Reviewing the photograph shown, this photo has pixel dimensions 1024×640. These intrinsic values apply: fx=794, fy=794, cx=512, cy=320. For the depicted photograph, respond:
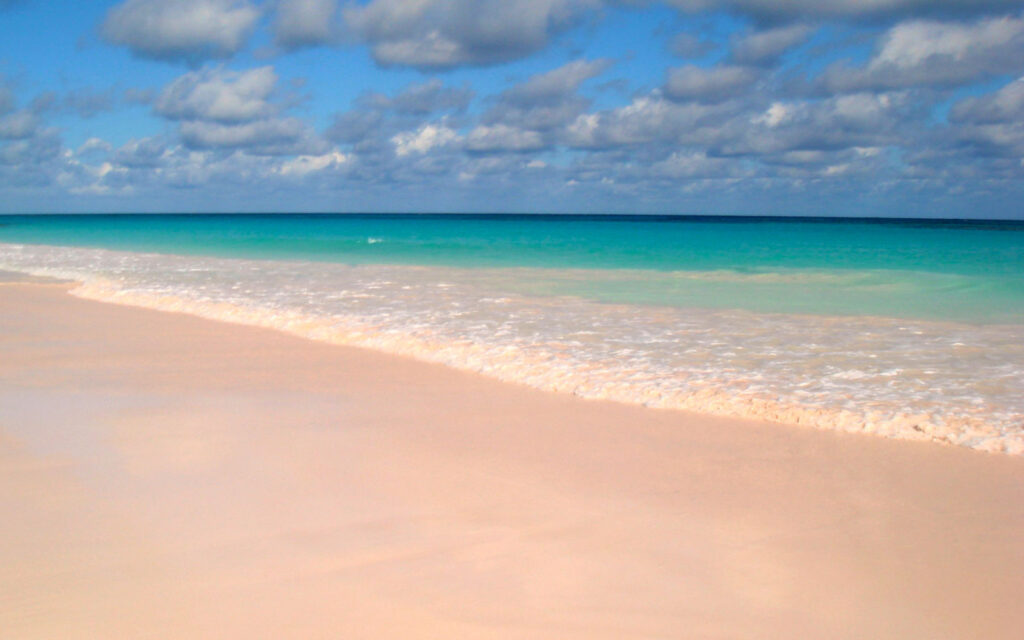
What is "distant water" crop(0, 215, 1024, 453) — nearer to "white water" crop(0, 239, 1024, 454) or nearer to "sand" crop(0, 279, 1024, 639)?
"white water" crop(0, 239, 1024, 454)

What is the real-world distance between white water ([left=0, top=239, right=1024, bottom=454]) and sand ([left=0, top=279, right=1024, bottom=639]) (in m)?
0.51

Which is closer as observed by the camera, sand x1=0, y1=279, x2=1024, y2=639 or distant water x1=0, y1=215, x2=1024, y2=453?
sand x1=0, y1=279, x2=1024, y2=639

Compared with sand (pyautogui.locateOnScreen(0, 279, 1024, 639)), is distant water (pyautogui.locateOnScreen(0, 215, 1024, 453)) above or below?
above

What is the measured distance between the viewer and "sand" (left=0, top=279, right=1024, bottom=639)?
2.88m

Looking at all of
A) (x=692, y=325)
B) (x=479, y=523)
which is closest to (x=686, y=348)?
(x=692, y=325)

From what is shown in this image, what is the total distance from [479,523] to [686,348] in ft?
16.1

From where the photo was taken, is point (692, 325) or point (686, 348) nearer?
point (686, 348)

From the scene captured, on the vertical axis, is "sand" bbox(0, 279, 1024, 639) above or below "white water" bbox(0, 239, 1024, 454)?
below

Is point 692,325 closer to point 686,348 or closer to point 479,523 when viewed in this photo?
point 686,348

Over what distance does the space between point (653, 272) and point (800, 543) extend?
57.6 feet

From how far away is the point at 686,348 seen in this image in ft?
26.8

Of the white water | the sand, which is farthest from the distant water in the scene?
the sand

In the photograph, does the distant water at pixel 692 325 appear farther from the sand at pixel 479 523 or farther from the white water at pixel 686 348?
the sand at pixel 479 523

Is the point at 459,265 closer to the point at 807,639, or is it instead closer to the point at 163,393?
the point at 163,393
